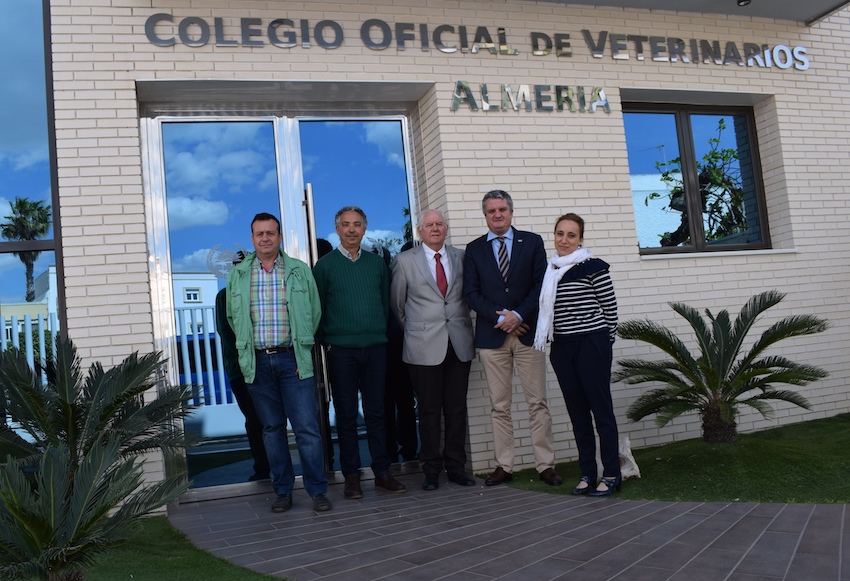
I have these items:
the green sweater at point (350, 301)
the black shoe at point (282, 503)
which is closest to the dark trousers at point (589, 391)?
the green sweater at point (350, 301)

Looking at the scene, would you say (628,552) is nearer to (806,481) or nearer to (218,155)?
(806,481)

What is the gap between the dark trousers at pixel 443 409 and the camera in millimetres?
6008

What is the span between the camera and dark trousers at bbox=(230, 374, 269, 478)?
6.38 meters

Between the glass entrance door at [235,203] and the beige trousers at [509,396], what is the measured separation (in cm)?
141

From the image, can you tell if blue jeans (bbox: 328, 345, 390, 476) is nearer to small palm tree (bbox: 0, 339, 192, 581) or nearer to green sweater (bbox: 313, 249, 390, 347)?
green sweater (bbox: 313, 249, 390, 347)

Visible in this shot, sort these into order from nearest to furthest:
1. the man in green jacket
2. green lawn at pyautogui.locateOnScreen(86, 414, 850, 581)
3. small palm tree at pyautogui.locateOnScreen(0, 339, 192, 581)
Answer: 1. small palm tree at pyautogui.locateOnScreen(0, 339, 192, 581)
2. green lawn at pyautogui.locateOnScreen(86, 414, 850, 581)
3. the man in green jacket

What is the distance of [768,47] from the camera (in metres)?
7.98

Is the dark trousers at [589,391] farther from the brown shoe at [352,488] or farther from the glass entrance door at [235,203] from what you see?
the glass entrance door at [235,203]

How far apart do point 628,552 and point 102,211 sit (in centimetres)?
445

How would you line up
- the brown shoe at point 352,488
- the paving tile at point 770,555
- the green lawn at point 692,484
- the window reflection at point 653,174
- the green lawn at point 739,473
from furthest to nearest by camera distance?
the window reflection at point 653,174
the brown shoe at point 352,488
the green lawn at point 739,473
the green lawn at point 692,484
the paving tile at point 770,555

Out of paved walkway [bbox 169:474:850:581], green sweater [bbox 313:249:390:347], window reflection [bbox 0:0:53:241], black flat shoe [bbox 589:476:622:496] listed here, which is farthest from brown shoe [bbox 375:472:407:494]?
window reflection [bbox 0:0:53:241]

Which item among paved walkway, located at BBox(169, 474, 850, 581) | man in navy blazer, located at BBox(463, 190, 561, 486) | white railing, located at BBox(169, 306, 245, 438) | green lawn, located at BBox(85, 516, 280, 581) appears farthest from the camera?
white railing, located at BBox(169, 306, 245, 438)

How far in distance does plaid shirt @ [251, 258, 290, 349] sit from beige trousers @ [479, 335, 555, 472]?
1555 mm

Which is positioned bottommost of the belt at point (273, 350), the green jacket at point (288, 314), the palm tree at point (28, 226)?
the belt at point (273, 350)
